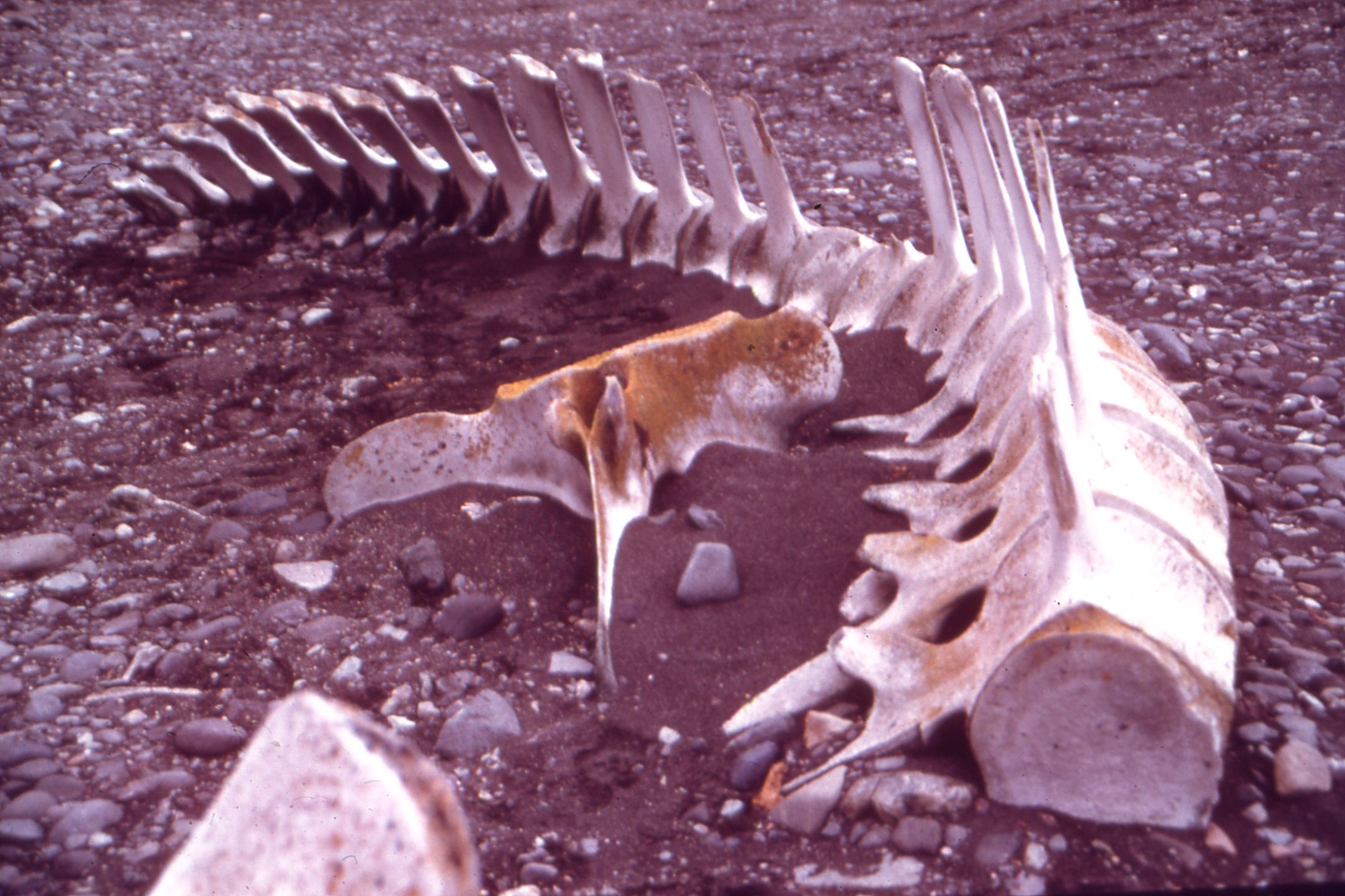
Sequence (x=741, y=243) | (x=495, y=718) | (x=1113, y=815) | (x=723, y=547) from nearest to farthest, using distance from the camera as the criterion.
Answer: (x=1113, y=815) → (x=495, y=718) → (x=723, y=547) → (x=741, y=243)

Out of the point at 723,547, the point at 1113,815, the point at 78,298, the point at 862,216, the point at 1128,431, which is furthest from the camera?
the point at 862,216

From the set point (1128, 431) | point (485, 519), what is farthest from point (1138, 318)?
point (485, 519)

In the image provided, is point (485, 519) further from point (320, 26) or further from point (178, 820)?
point (320, 26)

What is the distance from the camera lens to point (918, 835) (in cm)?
170

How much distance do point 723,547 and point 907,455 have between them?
1.69 feet

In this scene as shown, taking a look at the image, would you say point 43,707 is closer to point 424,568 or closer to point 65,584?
point 65,584

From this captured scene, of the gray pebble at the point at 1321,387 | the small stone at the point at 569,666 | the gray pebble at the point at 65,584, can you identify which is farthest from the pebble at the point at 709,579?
the gray pebble at the point at 1321,387

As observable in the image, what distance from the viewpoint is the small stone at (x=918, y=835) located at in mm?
1691

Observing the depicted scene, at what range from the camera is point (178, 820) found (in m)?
1.97

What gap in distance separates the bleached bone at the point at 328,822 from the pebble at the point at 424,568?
1462mm

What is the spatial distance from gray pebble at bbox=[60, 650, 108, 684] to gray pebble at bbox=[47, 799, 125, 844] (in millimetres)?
431

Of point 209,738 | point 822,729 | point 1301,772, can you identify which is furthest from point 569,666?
point 1301,772

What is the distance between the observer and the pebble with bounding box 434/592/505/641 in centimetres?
237

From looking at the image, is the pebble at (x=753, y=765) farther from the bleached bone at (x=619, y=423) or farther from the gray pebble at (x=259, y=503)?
the gray pebble at (x=259, y=503)
